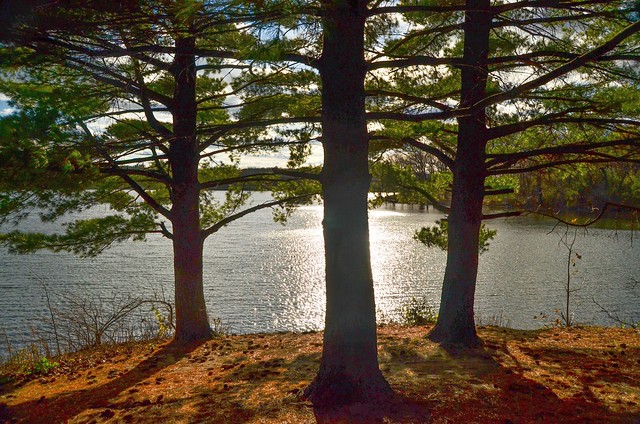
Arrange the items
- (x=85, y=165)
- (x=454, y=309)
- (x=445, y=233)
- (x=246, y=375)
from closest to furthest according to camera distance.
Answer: (x=85, y=165) → (x=246, y=375) → (x=454, y=309) → (x=445, y=233)

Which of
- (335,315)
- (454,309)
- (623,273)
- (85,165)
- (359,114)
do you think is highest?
(359,114)

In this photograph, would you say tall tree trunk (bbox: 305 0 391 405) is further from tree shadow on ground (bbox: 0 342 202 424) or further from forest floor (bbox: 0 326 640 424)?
tree shadow on ground (bbox: 0 342 202 424)

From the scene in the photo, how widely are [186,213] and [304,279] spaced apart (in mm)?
18448

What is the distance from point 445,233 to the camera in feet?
39.1

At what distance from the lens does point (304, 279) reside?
27.8 metres

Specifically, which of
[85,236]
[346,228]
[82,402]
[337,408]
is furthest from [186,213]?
[337,408]

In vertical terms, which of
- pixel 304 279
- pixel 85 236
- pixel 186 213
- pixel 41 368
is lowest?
pixel 304 279

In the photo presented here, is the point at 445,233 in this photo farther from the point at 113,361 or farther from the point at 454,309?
the point at 113,361

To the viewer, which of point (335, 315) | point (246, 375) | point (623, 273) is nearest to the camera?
point (335, 315)

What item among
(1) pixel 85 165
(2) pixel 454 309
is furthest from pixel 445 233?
(1) pixel 85 165

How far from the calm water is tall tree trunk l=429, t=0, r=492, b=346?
5.89 meters

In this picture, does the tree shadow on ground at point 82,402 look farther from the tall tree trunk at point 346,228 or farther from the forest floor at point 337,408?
the tall tree trunk at point 346,228

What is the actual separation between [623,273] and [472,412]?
79.4 ft

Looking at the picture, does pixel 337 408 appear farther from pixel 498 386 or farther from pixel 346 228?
pixel 498 386
